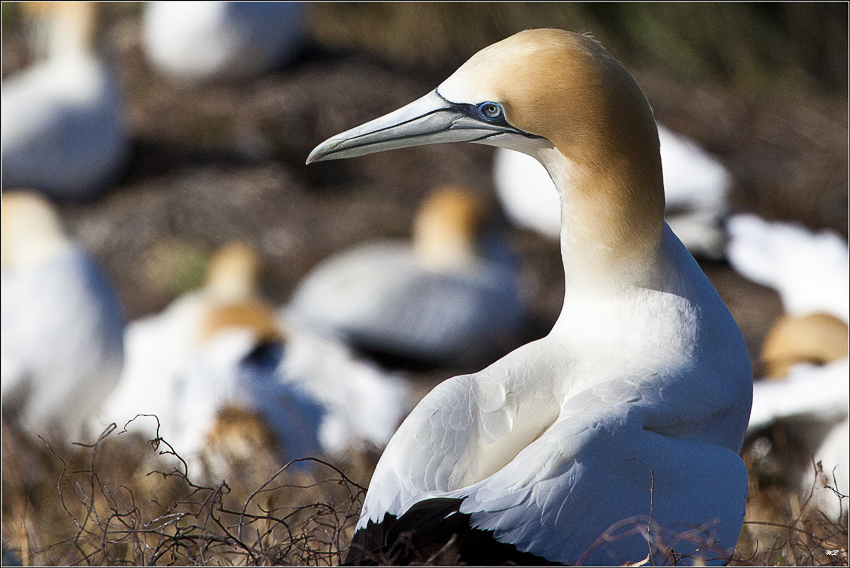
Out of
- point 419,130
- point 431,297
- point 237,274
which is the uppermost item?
point 419,130

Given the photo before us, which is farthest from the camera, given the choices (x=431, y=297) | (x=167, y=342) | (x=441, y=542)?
(x=431, y=297)

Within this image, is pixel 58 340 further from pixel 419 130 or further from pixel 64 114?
pixel 419 130

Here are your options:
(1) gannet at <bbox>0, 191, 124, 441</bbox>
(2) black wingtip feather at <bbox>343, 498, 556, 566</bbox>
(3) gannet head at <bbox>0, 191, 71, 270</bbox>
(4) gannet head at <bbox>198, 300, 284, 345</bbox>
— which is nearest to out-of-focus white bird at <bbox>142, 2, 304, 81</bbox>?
(3) gannet head at <bbox>0, 191, 71, 270</bbox>

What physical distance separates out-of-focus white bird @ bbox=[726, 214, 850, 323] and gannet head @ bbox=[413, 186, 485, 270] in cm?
267

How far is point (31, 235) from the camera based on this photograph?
255 inches

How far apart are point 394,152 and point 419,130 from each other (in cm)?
781

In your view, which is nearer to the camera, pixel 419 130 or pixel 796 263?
pixel 419 130

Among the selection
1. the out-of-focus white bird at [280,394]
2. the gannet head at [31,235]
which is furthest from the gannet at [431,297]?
the gannet head at [31,235]

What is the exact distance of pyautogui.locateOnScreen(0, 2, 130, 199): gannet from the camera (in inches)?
362

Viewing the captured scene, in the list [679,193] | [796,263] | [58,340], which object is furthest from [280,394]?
[679,193]

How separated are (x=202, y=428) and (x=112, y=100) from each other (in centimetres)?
506

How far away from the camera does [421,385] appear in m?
7.64

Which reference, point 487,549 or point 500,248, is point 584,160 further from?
point 500,248

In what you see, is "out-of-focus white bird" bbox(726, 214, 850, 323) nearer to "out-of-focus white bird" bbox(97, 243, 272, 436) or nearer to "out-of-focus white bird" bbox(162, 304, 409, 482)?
"out-of-focus white bird" bbox(162, 304, 409, 482)
